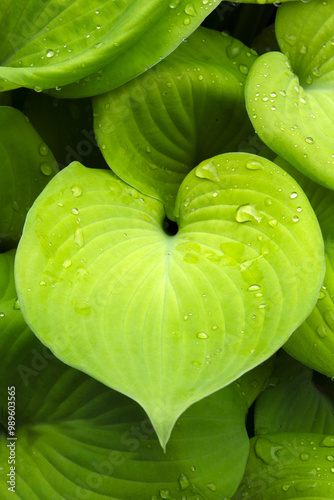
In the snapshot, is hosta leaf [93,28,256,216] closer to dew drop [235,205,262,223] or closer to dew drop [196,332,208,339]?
dew drop [235,205,262,223]

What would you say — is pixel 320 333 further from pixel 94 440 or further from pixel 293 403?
pixel 94 440

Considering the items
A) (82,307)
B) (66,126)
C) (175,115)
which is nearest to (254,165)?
(175,115)

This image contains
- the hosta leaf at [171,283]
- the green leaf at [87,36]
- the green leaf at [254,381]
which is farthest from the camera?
the green leaf at [254,381]

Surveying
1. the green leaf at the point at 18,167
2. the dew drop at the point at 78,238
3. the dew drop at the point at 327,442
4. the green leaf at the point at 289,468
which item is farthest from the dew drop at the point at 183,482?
the green leaf at the point at 18,167

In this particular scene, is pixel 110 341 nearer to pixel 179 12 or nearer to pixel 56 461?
pixel 56 461

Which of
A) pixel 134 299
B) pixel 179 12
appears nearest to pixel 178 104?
pixel 179 12

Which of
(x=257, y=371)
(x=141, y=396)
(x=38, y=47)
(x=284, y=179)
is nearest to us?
(x=141, y=396)

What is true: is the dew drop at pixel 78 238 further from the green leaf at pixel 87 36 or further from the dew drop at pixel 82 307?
the green leaf at pixel 87 36
